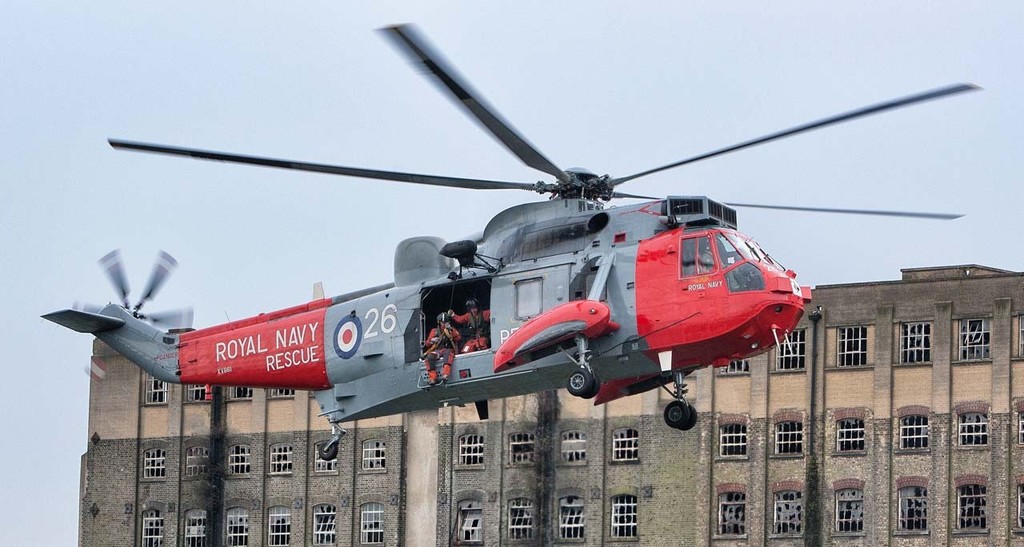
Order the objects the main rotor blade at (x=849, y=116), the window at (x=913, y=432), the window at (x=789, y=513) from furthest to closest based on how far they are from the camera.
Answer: the window at (x=789, y=513) < the window at (x=913, y=432) < the main rotor blade at (x=849, y=116)

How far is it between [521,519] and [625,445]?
508 cm

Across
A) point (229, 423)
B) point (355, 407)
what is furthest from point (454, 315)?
point (229, 423)

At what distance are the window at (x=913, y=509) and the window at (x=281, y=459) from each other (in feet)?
85.5

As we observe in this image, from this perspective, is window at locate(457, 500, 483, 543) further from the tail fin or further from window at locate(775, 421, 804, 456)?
the tail fin

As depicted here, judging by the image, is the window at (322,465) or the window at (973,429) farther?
the window at (322,465)

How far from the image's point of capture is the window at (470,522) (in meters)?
79.4

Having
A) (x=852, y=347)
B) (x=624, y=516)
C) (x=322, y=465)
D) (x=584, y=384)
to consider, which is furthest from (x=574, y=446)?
(x=584, y=384)

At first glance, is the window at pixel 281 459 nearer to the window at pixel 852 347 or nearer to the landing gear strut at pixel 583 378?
the window at pixel 852 347

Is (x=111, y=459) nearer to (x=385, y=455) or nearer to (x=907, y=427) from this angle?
(x=385, y=455)

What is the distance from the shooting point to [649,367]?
41750mm

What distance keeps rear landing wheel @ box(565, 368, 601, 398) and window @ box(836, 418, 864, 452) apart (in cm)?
3362

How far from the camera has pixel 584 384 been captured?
40.8m

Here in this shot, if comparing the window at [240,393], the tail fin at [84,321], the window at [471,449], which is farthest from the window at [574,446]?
the tail fin at [84,321]

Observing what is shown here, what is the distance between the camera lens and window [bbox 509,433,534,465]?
78.0 m
